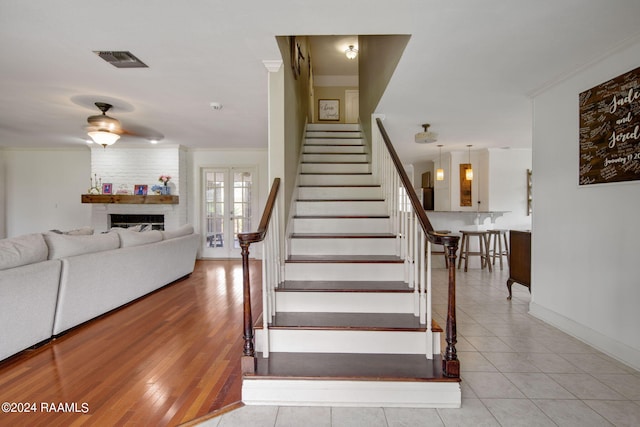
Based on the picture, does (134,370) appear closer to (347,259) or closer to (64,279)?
(64,279)

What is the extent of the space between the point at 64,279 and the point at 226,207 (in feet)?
14.1

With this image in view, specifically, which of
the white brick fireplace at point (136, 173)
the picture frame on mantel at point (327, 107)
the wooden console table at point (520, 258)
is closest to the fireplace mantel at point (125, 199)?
the white brick fireplace at point (136, 173)

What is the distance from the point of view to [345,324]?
215 centimetres

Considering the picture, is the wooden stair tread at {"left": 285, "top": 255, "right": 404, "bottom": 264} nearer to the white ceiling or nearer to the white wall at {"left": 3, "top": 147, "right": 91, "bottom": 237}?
the white ceiling

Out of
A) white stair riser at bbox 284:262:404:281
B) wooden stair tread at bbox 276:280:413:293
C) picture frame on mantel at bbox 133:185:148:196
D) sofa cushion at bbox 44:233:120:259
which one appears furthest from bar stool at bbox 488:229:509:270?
picture frame on mantel at bbox 133:185:148:196

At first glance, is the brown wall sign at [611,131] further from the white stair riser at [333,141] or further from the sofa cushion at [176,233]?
the sofa cushion at [176,233]

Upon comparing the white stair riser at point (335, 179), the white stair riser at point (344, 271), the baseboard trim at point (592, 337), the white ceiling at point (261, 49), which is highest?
the white ceiling at point (261, 49)

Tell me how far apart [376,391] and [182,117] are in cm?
452

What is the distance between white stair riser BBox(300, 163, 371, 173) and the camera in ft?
14.3

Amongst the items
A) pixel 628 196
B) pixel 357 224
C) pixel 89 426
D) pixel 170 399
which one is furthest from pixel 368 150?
pixel 89 426

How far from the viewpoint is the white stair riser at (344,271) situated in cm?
267

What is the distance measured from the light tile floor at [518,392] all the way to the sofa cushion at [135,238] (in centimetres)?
272

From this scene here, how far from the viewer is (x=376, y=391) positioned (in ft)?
5.91

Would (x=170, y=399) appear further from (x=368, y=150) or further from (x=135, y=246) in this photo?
(x=368, y=150)
